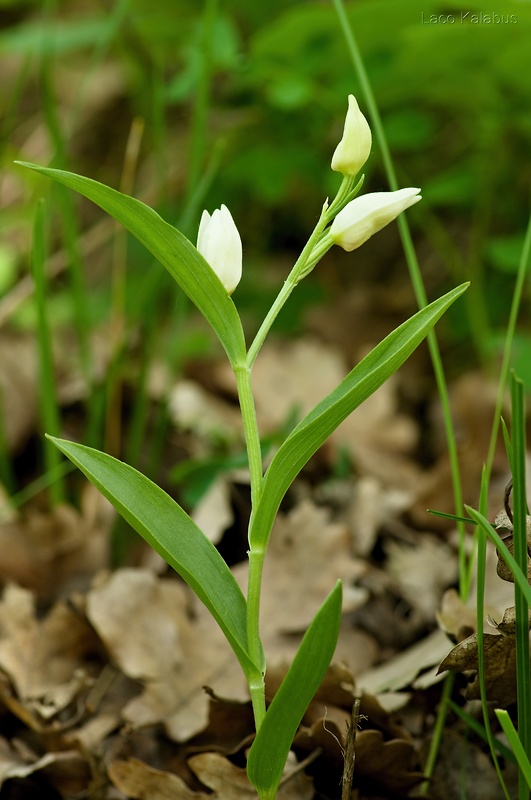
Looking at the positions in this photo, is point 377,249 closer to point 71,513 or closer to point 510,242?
point 510,242

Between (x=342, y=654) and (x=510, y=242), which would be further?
(x=510, y=242)

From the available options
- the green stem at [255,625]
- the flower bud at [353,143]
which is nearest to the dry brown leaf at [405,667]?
the green stem at [255,625]

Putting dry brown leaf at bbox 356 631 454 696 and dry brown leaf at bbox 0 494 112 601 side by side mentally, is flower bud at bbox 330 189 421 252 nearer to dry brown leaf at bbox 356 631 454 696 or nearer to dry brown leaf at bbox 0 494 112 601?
dry brown leaf at bbox 356 631 454 696

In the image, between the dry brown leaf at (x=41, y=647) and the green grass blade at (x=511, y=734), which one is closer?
the green grass blade at (x=511, y=734)

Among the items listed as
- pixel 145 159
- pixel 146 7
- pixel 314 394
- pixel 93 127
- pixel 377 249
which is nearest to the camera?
pixel 314 394

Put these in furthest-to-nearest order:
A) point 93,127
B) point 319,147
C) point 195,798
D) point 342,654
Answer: point 93,127
point 319,147
point 342,654
point 195,798

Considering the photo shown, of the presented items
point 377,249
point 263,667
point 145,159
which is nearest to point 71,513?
point 263,667

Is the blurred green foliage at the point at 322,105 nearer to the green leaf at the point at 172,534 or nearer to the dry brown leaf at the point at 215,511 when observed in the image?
the dry brown leaf at the point at 215,511
